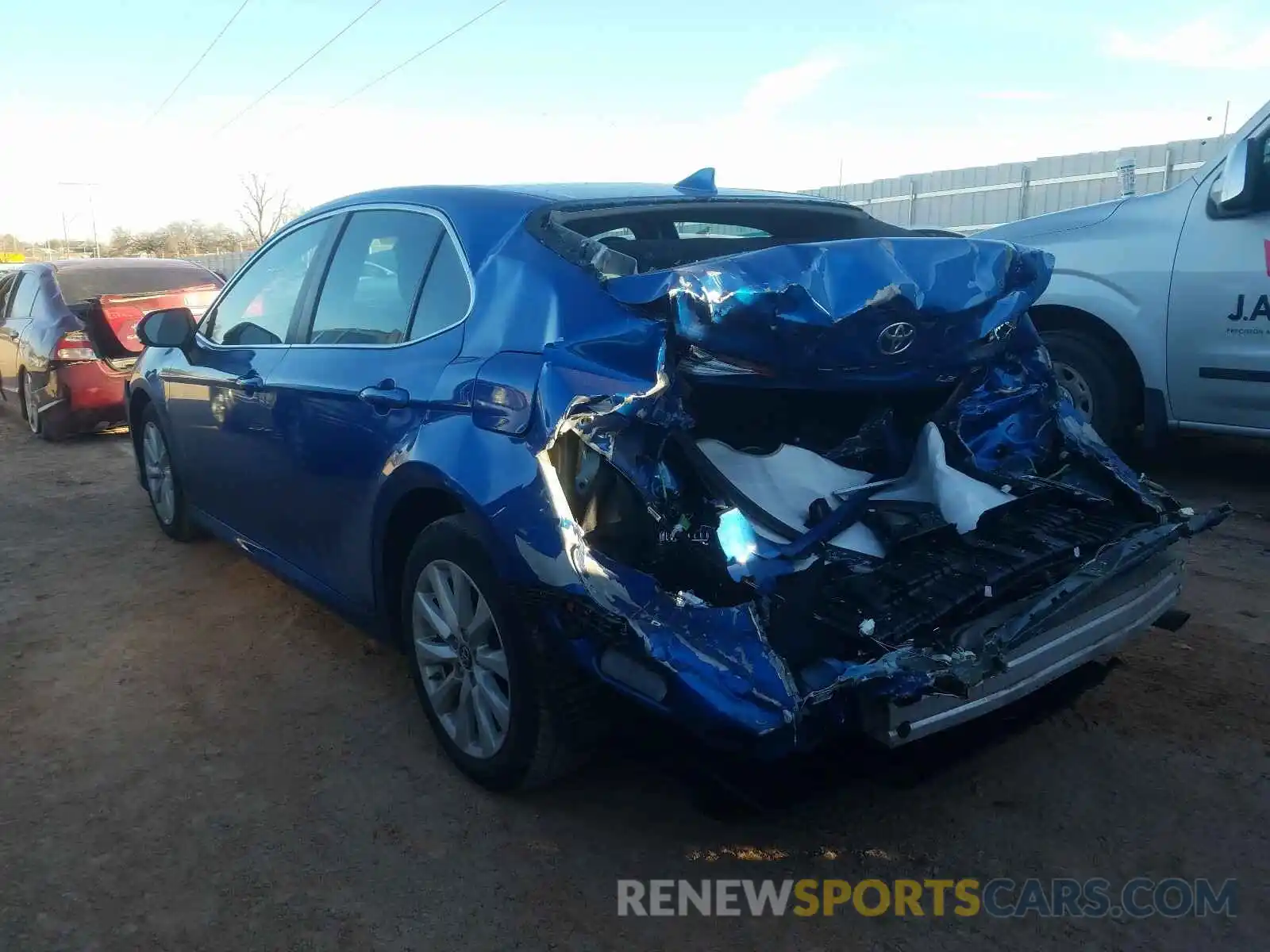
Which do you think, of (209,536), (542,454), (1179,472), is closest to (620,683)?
(542,454)

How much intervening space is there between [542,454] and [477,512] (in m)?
0.29

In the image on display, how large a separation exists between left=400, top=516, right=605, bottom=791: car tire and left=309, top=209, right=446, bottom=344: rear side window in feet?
2.49

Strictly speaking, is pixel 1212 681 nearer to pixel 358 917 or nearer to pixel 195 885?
pixel 358 917

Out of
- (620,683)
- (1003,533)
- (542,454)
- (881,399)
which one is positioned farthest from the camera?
(881,399)

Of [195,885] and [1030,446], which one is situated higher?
[1030,446]

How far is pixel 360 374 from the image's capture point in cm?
312

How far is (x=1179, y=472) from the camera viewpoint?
591cm

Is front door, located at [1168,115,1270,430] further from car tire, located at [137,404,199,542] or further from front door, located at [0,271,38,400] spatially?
front door, located at [0,271,38,400]

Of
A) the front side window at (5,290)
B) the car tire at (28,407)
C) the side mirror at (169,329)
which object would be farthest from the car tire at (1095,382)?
the front side window at (5,290)

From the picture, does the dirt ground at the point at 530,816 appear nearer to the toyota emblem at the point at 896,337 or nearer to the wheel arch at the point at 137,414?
the toyota emblem at the point at 896,337

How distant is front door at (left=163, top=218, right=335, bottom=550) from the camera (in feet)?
12.3

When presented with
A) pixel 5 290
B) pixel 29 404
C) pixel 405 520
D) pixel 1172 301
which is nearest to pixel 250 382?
pixel 405 520

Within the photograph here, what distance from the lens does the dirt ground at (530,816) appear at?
229 centimetres

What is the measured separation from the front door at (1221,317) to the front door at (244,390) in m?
4.27
